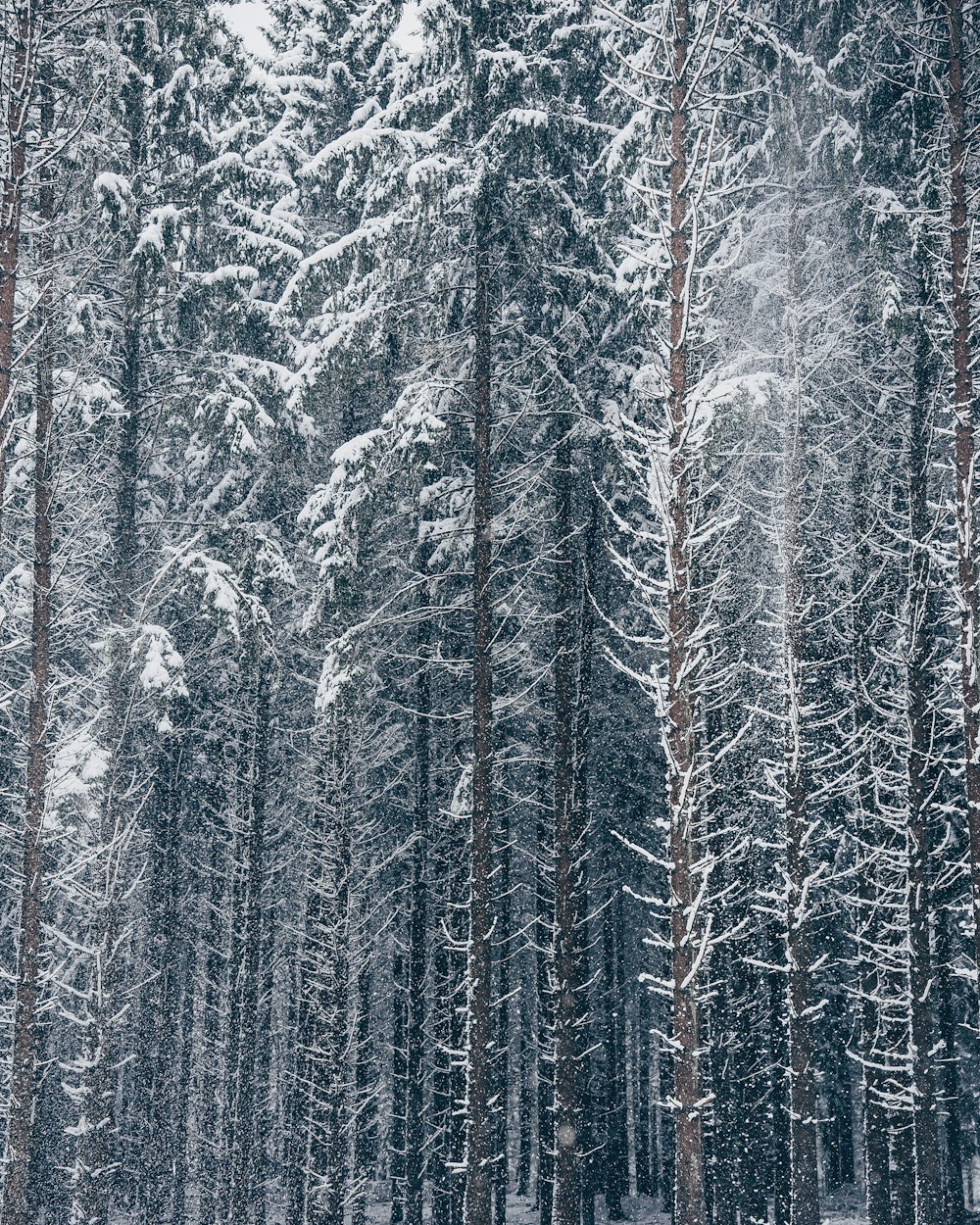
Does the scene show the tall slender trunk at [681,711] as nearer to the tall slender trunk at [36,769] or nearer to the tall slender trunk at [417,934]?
the tall slender trunk at [36,769]

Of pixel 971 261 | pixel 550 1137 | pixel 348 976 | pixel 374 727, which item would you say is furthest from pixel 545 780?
pixel 971 261

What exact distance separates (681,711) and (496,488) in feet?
22.4

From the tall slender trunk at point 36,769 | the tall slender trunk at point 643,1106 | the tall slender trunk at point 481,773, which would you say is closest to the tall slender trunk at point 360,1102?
the tall slender trunk at point 643,1106

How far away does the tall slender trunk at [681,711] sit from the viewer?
862cm

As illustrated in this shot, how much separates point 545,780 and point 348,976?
16.8 feet

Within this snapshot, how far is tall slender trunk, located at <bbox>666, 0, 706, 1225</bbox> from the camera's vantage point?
8625 mm

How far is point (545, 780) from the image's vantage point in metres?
19.2

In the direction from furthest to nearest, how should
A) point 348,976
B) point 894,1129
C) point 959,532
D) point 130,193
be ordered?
point 348,976 → point 894,1129 → point 130,193 → point 959,532

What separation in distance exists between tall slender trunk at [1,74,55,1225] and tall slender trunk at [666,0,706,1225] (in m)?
6.91

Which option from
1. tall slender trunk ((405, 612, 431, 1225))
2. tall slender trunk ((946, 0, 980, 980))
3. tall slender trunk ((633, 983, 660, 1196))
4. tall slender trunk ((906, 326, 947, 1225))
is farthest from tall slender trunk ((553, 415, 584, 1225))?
tall slender trunk ((633, 983, 660, 1196))

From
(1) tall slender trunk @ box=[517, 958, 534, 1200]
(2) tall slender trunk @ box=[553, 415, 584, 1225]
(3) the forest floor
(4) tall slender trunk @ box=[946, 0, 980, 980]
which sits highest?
(4) tall slender trunk @ box=[946, 0, 980, 980]

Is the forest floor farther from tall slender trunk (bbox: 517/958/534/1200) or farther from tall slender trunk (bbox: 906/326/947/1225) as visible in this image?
tall slender trunk (bbox: 906/326/947/1225)

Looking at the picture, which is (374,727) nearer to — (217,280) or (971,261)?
(217,280)

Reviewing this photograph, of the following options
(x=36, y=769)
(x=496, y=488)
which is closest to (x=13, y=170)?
(x=36, y=769)
